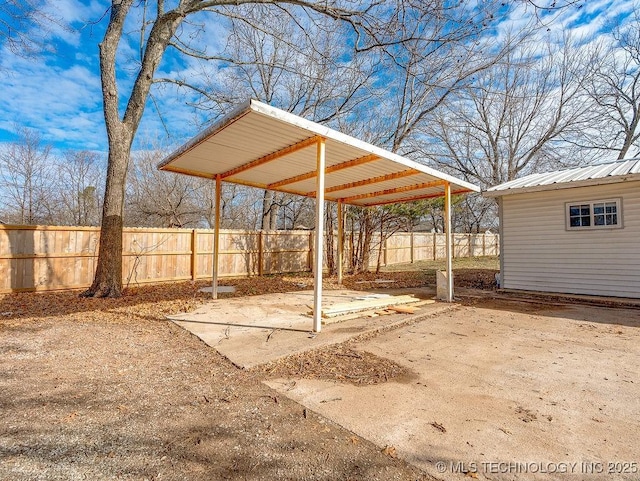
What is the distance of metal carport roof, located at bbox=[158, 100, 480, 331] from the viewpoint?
3.85m

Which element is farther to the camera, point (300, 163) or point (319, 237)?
point (300, 163)

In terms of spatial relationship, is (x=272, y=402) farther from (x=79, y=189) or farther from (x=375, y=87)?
(x=79, y=189)

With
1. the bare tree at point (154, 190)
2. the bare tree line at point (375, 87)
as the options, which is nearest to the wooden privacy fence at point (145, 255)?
the bare tree line at point (375, 87)

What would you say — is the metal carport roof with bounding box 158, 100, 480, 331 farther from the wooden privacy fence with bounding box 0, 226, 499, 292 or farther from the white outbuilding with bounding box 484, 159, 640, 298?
the wooden privacy fence with bounding box 0, 226, 499, 292

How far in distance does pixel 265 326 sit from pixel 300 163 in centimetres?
291

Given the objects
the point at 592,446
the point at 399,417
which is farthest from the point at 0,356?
the point at 592,446

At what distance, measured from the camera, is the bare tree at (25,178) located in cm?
1559

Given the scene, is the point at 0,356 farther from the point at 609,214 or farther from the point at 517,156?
the point at 517,156

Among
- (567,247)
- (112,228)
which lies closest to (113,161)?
(112,228)

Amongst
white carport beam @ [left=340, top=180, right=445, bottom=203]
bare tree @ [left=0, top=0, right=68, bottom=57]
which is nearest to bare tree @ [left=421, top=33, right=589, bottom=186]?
white carport beam @ [left=340, top=180, right=445, bottom=203]

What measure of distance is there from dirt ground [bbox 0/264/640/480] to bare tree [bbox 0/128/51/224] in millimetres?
16183

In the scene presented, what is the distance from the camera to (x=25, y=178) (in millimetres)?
16203

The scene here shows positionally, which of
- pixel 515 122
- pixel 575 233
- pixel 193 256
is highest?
pixel 515 122

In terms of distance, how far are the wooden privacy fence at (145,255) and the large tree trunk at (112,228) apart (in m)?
1.41
